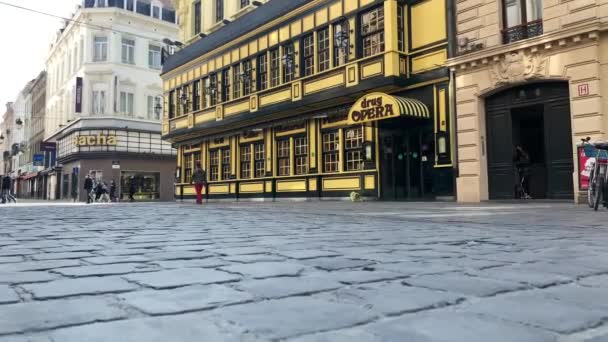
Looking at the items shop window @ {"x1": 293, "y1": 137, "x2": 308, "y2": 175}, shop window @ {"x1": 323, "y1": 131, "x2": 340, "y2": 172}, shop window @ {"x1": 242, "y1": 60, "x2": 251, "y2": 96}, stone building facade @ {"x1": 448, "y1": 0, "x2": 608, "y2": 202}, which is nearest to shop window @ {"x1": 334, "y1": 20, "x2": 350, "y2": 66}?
shop window @ {"x1": 323, "y1": 131, "x2": 340, "y2": 172}

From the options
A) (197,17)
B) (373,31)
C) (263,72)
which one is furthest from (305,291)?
(197,17)

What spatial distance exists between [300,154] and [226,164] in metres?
6.25

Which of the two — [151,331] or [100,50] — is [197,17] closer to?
[100,50]

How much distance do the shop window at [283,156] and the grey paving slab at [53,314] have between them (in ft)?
65.7

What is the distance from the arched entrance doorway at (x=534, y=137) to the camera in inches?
529

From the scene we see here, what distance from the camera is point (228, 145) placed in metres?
26.3

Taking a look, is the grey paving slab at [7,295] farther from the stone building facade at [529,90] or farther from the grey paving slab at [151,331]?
the stone building facade at [529,90]

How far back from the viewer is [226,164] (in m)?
26.6

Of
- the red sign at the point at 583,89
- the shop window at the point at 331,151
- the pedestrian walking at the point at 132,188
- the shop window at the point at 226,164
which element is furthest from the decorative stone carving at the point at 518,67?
the pedestrian walking at the point at 132,188

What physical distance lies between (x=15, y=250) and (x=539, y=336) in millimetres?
4035

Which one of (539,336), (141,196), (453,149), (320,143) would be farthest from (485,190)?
(141,196)

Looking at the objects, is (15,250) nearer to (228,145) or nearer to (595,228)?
(595,228)

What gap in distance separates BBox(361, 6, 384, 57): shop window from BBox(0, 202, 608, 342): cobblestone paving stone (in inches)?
549

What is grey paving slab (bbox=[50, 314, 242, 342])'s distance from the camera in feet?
5.39
